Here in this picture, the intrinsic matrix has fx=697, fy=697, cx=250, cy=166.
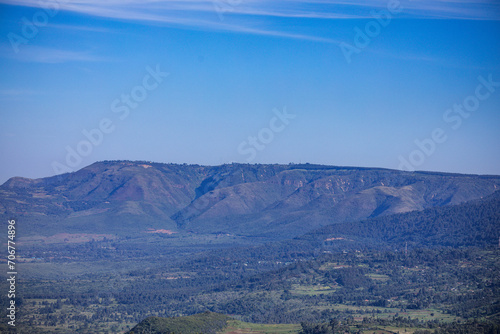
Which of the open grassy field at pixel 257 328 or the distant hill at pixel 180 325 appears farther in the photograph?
the open grassy field at pixel 257 328

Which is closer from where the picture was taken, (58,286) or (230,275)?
(58,286)

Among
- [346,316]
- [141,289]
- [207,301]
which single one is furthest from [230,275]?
[346,316]

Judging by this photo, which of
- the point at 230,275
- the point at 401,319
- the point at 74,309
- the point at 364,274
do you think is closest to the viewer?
the point at 401,319

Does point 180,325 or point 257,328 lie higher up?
point 180,325

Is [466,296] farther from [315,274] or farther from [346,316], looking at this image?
[315,274]

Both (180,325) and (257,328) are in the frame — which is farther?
(257,328)

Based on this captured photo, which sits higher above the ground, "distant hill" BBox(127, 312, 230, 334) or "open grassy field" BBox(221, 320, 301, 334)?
"distant hill" BBox(127, 312, 230, 334)

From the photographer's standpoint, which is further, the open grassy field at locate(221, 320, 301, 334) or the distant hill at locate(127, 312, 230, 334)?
the open grassy field at locate(221, 320, 301, 334)

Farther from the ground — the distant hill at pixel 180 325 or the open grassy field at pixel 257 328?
the distant hill at pixel 180 325
